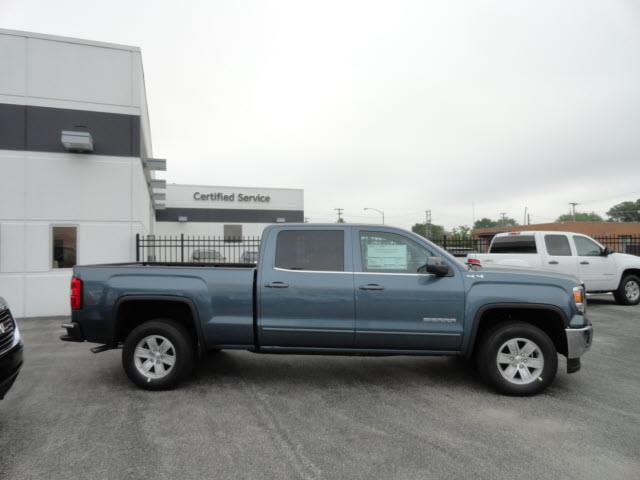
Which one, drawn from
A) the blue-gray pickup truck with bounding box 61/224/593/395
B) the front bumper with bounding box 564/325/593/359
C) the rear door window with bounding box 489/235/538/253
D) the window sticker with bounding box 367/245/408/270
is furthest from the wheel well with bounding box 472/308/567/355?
the rear door window with bounding box 489/235/538/253

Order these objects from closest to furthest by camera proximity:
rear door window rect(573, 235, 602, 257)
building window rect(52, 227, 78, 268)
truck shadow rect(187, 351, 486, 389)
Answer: truck shadow rect(187, 351, 486, 389), building window rect(52, 227, 78, 268), rear door window rect(573, 235, 602, 257)

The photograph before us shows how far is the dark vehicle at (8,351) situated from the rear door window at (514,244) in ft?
35.6

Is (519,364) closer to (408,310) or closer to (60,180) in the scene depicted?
(408,310)

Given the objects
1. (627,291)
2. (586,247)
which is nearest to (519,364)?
(586,247)

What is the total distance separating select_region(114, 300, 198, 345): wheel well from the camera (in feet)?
16.3

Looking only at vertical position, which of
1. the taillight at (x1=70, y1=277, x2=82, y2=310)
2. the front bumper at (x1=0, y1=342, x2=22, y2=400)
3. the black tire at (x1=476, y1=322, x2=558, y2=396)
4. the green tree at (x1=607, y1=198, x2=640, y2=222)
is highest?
the green tree at (x1=607, y1=198, x2=640, y2=222)

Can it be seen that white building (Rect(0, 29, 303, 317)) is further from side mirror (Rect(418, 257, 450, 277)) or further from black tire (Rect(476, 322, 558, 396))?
black tire (Rect(476, 322, 558, 396))

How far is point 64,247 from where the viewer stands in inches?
417

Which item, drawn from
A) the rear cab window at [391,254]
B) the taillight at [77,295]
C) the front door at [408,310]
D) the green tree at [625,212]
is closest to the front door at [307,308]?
the front door at [408,310]

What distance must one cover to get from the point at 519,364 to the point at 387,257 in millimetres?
1847

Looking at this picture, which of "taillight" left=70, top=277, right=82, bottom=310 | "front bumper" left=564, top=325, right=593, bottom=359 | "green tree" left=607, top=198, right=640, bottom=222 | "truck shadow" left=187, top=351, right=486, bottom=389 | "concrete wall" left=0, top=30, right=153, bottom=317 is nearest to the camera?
"front bumper" left=564, top=325, right=593, bottom=359

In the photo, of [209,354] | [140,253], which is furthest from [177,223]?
[209,354]

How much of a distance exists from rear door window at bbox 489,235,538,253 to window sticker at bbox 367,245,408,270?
24.9ft

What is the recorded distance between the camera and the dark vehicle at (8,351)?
11.2 ft
